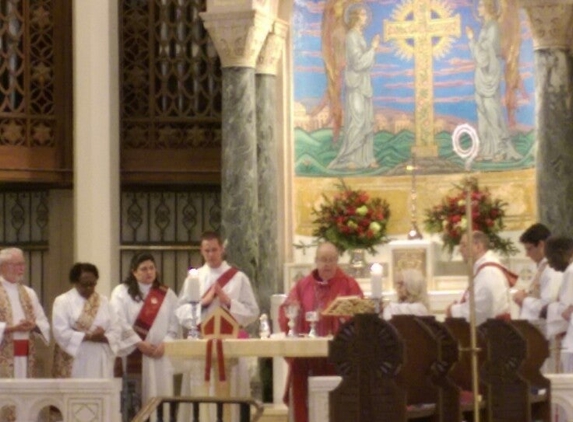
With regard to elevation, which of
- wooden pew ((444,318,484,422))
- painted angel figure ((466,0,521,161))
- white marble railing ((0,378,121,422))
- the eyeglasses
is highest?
painted angel figure ((466,0,521,161))

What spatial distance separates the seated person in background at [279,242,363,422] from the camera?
11648mm

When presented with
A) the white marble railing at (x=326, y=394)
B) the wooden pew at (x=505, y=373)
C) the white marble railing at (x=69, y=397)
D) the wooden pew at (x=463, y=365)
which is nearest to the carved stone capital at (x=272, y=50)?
the white marble railing at (x=69, y=397)

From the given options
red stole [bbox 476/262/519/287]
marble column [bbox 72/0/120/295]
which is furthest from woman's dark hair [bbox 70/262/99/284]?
red stole [bbox 476/262/519/287]

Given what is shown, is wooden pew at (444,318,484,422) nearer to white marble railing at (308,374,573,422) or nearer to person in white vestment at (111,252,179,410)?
white marble railing at (308,374,573,422)

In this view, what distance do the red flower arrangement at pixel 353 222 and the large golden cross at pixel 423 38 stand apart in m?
1.00

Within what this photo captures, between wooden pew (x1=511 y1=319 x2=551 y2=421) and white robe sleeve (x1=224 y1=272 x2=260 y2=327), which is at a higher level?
white robe sleeve (x1=224 y1=272 x2=260 y2=327)

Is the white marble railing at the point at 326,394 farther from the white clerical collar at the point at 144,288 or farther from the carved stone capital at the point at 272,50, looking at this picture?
the carved stone capital at the point at 272,50

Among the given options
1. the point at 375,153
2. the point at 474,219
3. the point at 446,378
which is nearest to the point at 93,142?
the point at 375,153

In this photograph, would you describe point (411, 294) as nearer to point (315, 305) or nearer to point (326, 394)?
point (315, 305)

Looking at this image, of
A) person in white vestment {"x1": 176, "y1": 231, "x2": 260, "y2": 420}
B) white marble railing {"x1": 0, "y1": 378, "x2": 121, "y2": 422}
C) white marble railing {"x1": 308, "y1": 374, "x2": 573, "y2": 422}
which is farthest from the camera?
person in white vestment {"x1": 176, "y1": 231, "x2": 260, "y2": 420}

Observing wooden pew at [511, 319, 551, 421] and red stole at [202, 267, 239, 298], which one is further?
red stole at [202, 267, 239, 298]

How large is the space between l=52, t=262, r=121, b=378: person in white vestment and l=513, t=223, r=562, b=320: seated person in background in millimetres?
3413

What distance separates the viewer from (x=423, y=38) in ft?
52.6

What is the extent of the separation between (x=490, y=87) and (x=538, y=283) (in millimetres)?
4052
